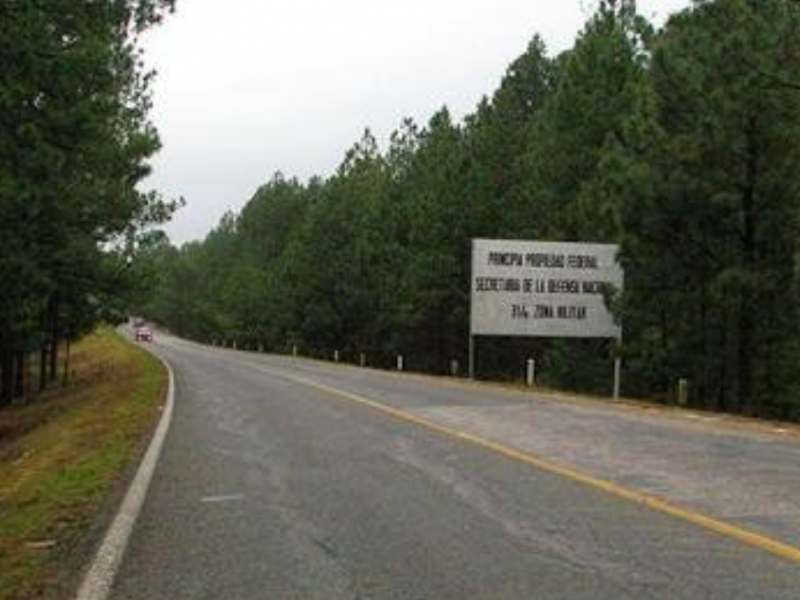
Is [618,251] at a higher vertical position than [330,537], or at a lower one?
higher

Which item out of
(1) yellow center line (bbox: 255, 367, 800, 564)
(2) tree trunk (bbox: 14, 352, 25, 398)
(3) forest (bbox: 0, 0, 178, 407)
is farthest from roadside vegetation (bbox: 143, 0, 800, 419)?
(1) yellow center line (bbox: 255, 367, 800, 564)

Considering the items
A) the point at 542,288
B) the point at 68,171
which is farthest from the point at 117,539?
the point at 542,288

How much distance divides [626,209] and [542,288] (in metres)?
6.45

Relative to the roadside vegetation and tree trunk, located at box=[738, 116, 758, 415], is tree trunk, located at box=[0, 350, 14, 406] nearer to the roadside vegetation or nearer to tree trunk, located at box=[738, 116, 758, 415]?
the roadside vegetation

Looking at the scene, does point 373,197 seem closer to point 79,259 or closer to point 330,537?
point 79,259

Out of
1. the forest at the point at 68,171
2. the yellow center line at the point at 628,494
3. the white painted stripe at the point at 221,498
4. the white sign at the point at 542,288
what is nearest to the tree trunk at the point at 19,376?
the forest at the point at 68,171

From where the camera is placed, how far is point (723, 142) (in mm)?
32281

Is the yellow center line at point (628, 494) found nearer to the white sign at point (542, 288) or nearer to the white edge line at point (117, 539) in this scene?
the white edge line at point (117, 539)

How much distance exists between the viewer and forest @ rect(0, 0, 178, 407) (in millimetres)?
19703

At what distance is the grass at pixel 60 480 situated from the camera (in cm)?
900

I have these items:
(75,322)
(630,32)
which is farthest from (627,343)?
(75,322)

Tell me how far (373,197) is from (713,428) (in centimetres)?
5910

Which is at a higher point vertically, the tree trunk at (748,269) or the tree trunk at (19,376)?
the tree trunk at (748,269)

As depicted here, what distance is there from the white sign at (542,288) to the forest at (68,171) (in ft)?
37.3
